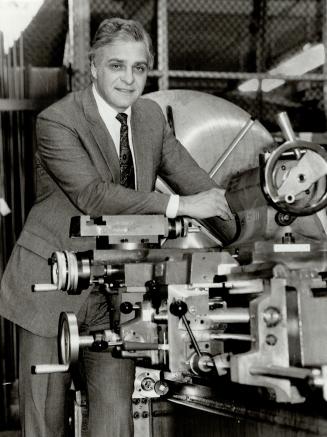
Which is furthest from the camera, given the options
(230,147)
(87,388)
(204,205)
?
(230,147)

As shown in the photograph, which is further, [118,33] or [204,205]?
[118,33]

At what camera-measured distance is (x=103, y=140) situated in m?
2.65

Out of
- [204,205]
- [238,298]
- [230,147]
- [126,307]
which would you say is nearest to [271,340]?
[238,298]

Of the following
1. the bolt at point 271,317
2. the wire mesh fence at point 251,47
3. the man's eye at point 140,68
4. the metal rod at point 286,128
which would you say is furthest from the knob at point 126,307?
the wire mesh fence at point 251,47

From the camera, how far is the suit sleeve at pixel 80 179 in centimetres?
245

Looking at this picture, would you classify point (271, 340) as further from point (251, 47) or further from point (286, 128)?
point (251, 47)

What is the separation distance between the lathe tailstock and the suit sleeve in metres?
0.13

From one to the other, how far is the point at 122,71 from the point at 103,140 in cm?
24

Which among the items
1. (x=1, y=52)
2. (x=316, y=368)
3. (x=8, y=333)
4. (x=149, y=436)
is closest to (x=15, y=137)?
(x=1, y=52)

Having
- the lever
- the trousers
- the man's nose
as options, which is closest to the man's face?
the man's nose

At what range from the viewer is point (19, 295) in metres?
2.64

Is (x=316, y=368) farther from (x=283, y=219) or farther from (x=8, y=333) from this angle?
(x=8, y=333)

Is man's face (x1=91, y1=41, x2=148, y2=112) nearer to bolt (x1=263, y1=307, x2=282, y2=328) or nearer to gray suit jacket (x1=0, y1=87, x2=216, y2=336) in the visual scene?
gray suit jacket (x1=0, y1=87, x2=216, y2=336)

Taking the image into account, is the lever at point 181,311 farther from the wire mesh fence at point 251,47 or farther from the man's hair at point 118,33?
the wire mesh fence at point 251,47
